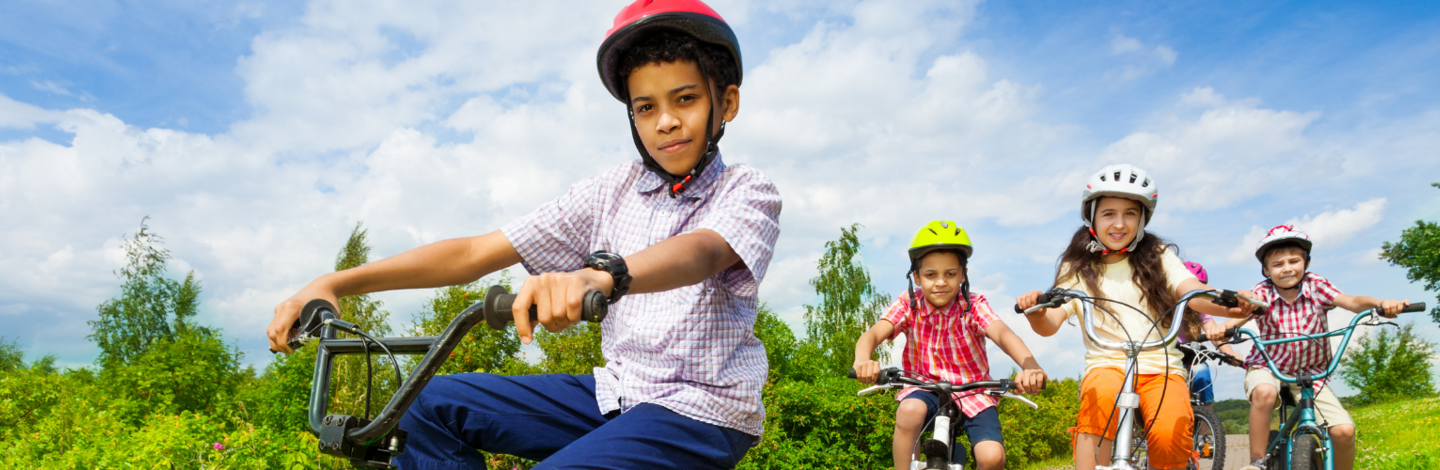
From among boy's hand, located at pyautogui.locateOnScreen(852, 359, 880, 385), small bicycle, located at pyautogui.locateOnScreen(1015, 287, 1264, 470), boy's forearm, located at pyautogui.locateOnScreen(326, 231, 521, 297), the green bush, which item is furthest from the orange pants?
the green bush

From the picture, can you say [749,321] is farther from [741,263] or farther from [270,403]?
[270,403]

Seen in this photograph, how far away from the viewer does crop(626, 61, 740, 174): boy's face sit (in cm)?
236

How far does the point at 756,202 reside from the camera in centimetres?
218

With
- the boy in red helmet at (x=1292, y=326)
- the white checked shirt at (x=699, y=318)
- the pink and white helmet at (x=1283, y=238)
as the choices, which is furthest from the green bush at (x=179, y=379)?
the pink and white helmet at (x=1283, y=238)

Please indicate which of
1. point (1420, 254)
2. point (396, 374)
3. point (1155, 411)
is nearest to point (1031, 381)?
point (1155, 411)

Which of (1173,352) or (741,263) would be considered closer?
(741,263)

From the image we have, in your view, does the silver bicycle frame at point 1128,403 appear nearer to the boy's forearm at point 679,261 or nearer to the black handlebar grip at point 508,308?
the boy's forearm at point 679,261

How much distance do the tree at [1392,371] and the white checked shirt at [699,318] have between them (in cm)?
2244

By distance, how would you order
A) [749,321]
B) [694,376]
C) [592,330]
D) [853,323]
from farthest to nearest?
[853,323] → [592,330] → [749,321] → [694,376]

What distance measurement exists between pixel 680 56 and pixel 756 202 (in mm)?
526

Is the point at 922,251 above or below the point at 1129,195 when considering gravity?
below

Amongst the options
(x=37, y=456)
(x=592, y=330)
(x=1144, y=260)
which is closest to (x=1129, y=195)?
(x=1144, y=260)

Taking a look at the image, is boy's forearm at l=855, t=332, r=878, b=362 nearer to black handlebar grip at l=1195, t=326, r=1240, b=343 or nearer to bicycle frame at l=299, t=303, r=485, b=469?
black handlebar grip at l=1195, t=326, r=1240, b=343

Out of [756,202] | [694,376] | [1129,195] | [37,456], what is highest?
[1129,195]
